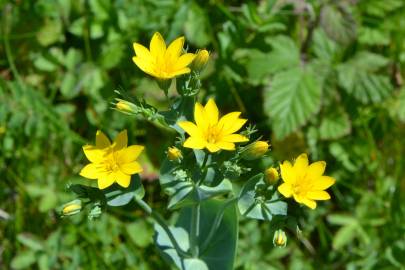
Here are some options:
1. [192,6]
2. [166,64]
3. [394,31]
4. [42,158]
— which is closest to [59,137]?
[42,158]

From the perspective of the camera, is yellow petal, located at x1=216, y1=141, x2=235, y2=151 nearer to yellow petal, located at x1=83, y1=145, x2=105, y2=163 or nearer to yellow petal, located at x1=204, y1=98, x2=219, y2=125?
yellow petal, located at x1=204, y1=98, x2=219, y2=125

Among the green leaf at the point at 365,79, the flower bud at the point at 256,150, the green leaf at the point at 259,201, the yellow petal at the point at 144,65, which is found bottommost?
the green leaf at the point at 365,79

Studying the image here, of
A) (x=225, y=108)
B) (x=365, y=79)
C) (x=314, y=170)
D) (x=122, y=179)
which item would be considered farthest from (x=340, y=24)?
(x=122, y=179)

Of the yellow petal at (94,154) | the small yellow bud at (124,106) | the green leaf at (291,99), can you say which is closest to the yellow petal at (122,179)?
the yellow petal at (94,154)

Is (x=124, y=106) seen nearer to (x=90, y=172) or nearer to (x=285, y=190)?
(x=90, y=172)

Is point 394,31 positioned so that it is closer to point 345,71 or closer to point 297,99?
point 345,71

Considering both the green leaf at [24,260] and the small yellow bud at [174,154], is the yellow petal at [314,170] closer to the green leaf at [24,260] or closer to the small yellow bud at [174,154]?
the small yellow bud at [174,154]
